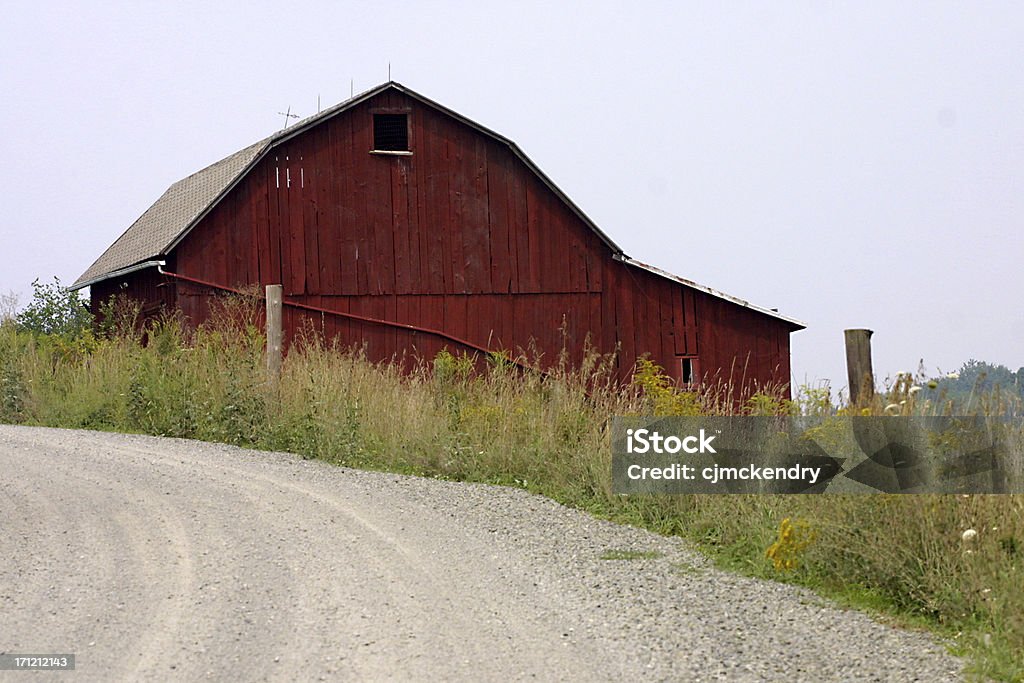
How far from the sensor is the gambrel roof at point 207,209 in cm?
2316

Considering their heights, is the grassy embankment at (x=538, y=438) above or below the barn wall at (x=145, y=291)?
below

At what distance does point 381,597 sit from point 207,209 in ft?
54.3

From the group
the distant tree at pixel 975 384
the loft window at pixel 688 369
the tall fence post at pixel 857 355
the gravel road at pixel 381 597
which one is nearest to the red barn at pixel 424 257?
the loft window at pixel 688 369

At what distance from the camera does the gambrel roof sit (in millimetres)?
23156

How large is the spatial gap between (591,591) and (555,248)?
17.9 meters

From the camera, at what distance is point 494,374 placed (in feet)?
51.1

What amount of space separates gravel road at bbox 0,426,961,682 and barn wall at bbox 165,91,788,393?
12.4 m

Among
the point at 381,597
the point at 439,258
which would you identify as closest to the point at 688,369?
the point at 439,258

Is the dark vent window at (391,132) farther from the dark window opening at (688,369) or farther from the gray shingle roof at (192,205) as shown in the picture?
the dark window opening at (688,369)

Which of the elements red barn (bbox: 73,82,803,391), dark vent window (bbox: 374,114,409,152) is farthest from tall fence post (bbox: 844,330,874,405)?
dark vent window (bbox: 374,114,409,152)

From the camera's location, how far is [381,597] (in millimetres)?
7664

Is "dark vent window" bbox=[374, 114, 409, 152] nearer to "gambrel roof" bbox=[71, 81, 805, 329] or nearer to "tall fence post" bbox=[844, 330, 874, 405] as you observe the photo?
"gambrel roof" bbox=[71, 81, 805, 329]

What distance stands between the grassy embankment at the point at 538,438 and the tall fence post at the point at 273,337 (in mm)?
154

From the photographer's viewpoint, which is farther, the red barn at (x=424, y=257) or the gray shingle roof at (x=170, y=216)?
the gray shingle roof at (x=170, y=216)
